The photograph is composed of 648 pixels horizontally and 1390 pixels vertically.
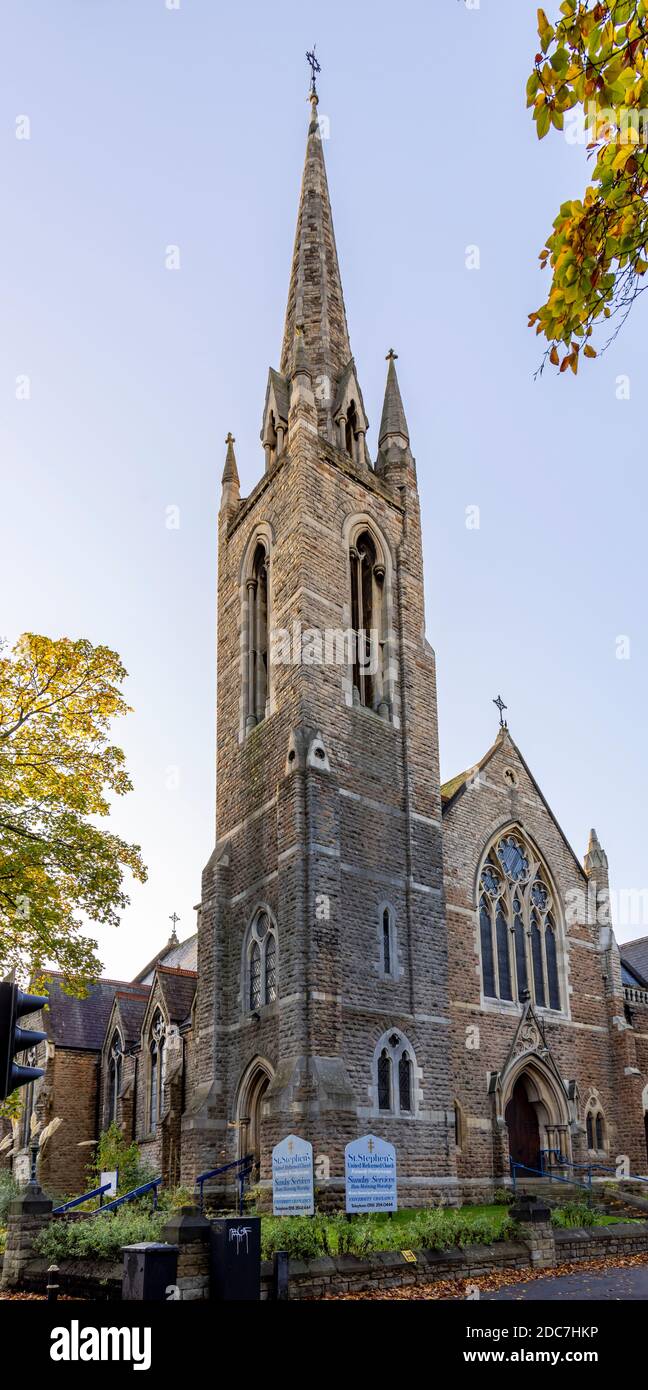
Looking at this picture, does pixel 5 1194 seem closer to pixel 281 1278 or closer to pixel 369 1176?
pixel 369 1176

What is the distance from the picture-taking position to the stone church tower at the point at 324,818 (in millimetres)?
20375

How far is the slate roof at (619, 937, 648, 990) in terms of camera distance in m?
33.4

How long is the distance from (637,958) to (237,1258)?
25.4 meters

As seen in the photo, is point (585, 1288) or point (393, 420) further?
point (393, 420)

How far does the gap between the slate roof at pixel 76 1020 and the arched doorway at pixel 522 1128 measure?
1675cm

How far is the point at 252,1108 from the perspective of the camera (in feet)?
71.8

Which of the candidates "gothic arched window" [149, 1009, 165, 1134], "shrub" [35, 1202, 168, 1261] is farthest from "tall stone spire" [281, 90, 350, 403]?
"shrub" [35, 1202, 168, 1261]

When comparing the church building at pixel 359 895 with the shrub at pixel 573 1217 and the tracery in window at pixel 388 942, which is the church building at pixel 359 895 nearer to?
the tracery in window at pixel 388 942

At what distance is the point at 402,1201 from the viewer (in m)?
20.1

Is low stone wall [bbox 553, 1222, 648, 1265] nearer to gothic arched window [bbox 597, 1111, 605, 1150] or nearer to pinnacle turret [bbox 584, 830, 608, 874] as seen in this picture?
gothic arched window [bbox 597, 1111, 605, 1150]

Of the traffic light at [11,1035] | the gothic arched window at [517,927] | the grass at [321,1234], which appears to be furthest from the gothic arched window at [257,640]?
the traffic light at [11,1035]

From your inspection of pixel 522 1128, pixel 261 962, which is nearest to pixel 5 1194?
pixel 261 962

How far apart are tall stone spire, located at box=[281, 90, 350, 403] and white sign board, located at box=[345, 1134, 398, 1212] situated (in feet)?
59.8

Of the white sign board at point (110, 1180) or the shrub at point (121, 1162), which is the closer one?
the white sign board at point (110, 1180)
